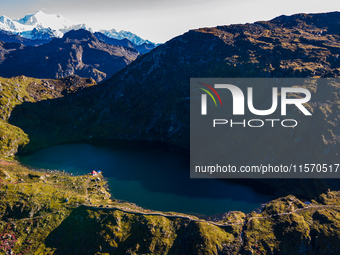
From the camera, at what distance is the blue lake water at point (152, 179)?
355ft

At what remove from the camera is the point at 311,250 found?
263ft

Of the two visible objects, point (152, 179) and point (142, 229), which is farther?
point (152, 179)

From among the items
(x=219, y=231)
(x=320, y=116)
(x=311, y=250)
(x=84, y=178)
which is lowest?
(x=311, y=250)

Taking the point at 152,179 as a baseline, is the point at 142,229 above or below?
below

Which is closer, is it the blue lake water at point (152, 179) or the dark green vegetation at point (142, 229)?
the dark green vegetation at point (142, 229)

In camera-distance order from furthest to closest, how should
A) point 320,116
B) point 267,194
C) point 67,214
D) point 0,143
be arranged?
point 0,143 → point 320,116 → point 267,194 → point 67,214

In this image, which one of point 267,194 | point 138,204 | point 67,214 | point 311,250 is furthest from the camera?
point 267,194

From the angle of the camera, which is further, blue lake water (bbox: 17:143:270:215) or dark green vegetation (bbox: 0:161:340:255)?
blue lake water (bbox: 17:143:270:215)

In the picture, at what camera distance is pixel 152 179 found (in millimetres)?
130375

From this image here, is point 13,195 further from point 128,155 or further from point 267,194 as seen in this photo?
point 267,194

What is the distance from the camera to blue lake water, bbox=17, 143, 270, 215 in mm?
108062

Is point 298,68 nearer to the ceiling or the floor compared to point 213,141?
nearer to the ceiling

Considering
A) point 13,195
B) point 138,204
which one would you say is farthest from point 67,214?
point 138,204

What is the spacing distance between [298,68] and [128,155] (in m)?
180
